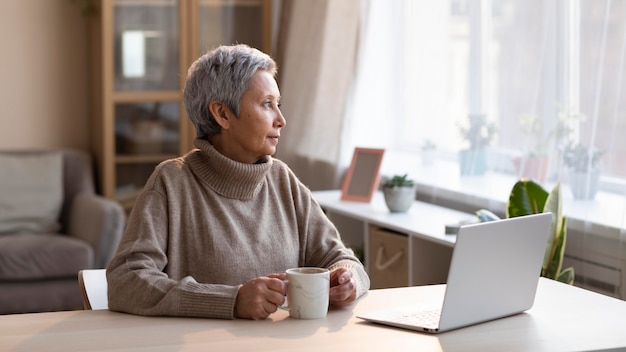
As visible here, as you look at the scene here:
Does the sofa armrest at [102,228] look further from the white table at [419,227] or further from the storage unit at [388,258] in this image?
the storage unit at [388,258]

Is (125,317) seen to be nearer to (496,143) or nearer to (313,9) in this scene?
(496,143)

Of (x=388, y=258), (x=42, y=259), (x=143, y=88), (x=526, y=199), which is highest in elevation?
(x=143, y=88)

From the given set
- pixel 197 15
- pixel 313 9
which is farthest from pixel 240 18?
pixel 313 9

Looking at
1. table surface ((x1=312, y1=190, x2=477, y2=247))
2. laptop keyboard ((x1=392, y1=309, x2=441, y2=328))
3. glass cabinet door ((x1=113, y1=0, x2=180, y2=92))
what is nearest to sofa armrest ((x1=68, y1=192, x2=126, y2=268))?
glass cabinet door ((x1=113, y1=0, x2=180, y2=92))

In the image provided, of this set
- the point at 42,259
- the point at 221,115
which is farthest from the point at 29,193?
the point at 221,115

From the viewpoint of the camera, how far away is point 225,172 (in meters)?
2.17

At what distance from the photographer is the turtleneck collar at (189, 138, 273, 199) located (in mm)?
2166

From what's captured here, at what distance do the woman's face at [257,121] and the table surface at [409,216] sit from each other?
98cm

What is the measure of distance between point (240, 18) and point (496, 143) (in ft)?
6.64

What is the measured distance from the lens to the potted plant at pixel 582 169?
9.86 ft

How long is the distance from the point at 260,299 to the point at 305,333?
13 cm

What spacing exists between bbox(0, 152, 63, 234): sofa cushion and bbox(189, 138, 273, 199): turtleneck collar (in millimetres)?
2687

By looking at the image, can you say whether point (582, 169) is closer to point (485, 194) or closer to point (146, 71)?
point (485, 194)

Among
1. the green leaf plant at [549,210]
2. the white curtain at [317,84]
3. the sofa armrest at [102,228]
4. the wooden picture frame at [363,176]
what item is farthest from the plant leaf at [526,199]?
the sofa armrest at [102,228]
